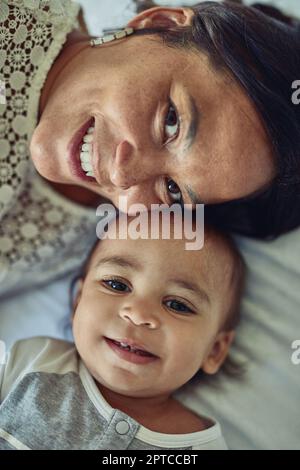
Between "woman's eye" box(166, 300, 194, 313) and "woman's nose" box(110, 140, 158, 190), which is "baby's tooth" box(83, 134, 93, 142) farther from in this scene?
"woman's eye" box(166, 300, 194, 313)

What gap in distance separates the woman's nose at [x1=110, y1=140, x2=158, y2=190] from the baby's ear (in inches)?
9.4

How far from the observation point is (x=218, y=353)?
772 mm

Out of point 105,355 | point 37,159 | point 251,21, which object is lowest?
point 105,355

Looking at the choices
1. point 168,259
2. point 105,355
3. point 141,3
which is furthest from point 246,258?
point 141,3

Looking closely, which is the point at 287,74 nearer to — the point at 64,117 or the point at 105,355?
the point at 64,117

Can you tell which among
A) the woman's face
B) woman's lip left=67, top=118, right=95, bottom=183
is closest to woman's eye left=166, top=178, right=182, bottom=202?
the woman's face

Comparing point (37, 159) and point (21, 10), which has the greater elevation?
point (21, 10)

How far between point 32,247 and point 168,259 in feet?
0.69

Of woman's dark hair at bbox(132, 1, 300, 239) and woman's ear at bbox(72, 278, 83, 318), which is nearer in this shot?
woman's dark hair at bbox(132, 1, 300, 239)

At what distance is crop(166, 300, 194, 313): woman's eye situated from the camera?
721mm

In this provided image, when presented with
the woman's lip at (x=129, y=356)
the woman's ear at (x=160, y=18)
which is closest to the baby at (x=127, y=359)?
the woman's lip at (x=129, y=356)

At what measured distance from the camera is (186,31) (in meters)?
0.70

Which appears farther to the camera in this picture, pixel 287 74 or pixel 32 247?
pixel 32 247

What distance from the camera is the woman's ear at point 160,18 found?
72 centimetres
